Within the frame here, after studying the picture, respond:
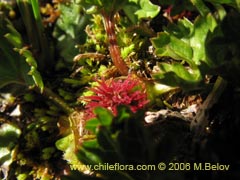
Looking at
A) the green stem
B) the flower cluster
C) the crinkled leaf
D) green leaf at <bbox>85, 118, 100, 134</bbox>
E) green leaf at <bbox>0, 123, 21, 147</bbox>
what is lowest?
green leaf at <bbox>0, 123, 21, 147</bbox>

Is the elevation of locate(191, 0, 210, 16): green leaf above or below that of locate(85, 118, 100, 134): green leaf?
above

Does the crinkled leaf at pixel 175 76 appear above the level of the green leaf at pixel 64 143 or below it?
above

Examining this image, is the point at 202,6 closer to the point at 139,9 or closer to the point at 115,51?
the point at 139,9

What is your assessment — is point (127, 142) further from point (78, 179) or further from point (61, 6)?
point (61, 6)

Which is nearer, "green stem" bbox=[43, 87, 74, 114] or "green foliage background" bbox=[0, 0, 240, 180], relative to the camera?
"green foliage background" bbox=[0, 0, 240, 180]

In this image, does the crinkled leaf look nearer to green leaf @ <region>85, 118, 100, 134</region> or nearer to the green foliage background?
the green foliage background

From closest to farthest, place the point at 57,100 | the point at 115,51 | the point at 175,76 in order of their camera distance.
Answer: the point at 175,76 < the point at 115,51 < the point at 57,100

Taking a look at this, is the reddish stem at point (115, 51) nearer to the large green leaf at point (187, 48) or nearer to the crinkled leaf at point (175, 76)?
the large green leaf at point (187, 48)

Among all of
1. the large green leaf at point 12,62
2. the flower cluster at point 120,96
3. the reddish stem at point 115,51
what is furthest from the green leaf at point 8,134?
the reddish stem at point 115,51

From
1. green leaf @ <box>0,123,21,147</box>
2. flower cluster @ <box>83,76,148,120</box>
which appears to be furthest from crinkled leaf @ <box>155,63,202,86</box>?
green leaf @ <box>0,123,21,147</box>

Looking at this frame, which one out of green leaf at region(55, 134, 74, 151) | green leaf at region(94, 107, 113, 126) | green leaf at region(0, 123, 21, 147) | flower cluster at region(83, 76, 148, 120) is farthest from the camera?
green leaf at region(0, 123, 21, 147)

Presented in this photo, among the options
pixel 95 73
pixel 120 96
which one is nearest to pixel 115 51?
pixel 95 73
